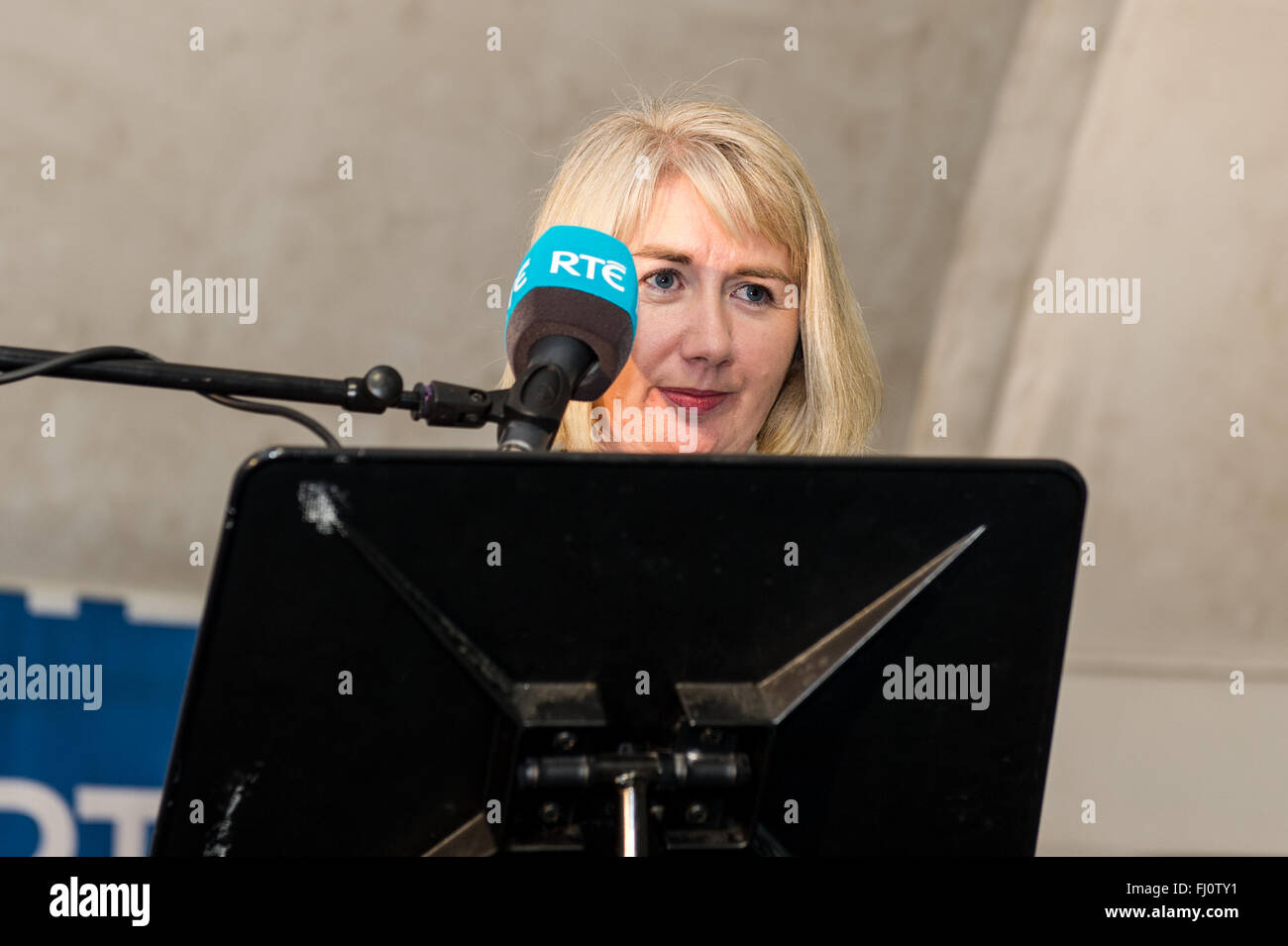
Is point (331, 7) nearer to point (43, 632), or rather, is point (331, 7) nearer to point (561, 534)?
A: point (43, 632)

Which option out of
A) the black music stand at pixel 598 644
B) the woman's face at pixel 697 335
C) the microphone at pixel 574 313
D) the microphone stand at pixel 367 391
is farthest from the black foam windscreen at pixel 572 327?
the woman's face at pixel 697 335

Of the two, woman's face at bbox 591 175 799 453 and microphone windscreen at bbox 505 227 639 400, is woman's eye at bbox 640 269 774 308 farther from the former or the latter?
microphone windscreen at bbox 505 227 639 400

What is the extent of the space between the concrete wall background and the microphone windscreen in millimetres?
1912

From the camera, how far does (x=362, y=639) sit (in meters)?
0.73

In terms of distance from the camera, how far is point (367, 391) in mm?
868

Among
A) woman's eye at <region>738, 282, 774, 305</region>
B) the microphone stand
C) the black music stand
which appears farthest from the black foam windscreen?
woman's eye at <region>738, 282, 774, 305</region>

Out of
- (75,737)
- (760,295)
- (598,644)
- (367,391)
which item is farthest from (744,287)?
(75,737)

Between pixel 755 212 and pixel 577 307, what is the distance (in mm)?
768

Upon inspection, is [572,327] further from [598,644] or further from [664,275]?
[664,275]

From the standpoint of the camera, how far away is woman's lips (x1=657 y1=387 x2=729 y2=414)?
5.43ft

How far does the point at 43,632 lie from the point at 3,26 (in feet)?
4.23

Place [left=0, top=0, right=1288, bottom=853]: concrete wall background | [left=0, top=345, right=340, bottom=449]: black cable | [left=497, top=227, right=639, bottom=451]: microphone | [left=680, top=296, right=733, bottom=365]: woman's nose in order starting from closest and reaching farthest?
[left=0, top=345, right=340, bottom=449]: black cable, [left=497, top=227, right=639, bottom=451]: microphone, [left=680, top=296, right=733, bottom=365]: woman's nose, [left=0, top=0, right=1288, bottom=853]: concrete wall background

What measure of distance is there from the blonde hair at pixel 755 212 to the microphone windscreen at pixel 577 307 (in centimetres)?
65
